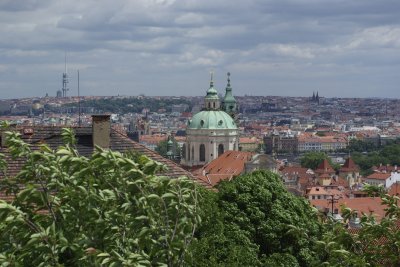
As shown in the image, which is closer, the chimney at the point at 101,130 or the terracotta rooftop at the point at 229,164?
the chimney at the point at 101,130

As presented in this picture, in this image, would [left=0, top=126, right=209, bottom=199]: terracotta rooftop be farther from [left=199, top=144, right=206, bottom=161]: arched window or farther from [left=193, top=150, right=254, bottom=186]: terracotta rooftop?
[left=199, top=144, right=206, bottom=161]: arched window

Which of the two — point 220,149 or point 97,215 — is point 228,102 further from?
point 97,215

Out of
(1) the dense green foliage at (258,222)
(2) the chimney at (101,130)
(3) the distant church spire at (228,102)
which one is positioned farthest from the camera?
(3) the distant church spire at (228,102)

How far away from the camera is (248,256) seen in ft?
47.0

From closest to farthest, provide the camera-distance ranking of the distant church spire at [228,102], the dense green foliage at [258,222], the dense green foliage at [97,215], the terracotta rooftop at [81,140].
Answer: the dense green foliage at [97,215] < the dense green foliage at [258,222] < the terracotta rooftop at [81,140] < the distant church spire at [228,102]

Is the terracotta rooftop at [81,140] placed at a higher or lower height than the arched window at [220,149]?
higher

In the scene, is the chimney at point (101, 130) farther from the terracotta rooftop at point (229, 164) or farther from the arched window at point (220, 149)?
the arched window at point (220, 149)

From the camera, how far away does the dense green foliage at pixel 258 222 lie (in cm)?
1484

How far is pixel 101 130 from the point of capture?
52.5 ft

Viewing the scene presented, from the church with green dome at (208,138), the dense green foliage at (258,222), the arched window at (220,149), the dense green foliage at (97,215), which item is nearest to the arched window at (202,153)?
the church with green dome at (208,138)

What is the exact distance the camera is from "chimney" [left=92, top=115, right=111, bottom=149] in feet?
52.3

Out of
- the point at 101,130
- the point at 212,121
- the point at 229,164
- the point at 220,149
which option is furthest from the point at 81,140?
the point at 212,121

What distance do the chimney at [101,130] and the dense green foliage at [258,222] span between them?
219 cm

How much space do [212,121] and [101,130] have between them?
6359 cm
